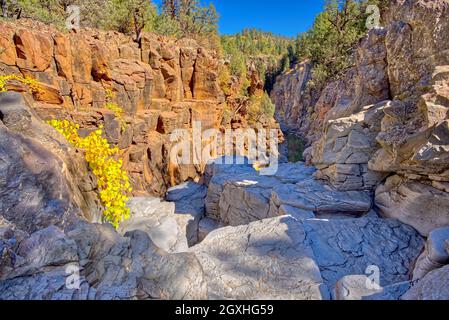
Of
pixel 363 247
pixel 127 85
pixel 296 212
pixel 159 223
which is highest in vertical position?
pixel 127 85

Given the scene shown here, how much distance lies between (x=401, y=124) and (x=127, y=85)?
30.5ft

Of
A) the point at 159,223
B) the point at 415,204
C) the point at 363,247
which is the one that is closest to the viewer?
the point at 363,247

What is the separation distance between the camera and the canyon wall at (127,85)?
7.11 meters

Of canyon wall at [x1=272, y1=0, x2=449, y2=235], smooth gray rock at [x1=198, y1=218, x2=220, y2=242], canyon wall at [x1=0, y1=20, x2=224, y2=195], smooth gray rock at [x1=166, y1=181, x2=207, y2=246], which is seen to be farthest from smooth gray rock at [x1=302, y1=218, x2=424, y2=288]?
canyon wall at [x1=0, y1=20, x2=224, y2=195]

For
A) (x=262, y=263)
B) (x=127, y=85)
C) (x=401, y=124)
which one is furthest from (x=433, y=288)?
(x=127, y=85)

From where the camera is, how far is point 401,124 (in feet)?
14.7

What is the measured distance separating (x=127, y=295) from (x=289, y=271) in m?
1.98

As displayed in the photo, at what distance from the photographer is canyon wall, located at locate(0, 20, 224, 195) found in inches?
280

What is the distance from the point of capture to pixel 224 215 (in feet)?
28.1

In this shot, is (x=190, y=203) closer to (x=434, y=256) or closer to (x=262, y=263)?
(x=262, y=263)

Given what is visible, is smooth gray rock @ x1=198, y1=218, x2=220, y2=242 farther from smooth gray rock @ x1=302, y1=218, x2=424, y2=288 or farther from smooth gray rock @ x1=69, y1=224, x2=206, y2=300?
smooth gray rock @ x1=69, y1=224, x2=206, y2=300

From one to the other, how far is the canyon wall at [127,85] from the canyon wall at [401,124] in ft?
21.9

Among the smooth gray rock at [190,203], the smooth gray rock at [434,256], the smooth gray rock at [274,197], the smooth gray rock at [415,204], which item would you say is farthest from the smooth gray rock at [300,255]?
the smooth gray rock at [190,203]
